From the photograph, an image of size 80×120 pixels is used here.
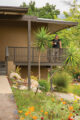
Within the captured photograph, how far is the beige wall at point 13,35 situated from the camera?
13961 millimetres

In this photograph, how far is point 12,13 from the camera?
8.98 m

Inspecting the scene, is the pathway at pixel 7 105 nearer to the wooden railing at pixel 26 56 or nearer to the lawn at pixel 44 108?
the lawn at pixel 44 108

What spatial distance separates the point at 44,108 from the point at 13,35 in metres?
9.23

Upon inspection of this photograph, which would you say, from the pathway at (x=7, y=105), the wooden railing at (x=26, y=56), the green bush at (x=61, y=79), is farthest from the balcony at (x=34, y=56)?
the pathway at (x=7, y=105)

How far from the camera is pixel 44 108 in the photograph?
5477mm

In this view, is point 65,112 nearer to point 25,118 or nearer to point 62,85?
point 25,118

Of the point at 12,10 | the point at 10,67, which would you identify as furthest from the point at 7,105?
the point at 10,67

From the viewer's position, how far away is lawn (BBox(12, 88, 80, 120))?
15.8 ft

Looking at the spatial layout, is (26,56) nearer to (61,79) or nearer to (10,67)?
(10,67)

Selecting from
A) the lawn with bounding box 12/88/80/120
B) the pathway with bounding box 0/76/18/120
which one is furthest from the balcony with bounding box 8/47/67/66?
the lawn with bounding box 12/88/80/120

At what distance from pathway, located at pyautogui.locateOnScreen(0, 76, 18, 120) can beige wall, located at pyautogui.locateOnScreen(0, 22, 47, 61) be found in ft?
19.3

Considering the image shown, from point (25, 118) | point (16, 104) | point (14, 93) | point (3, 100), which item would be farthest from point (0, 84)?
point (25, 118)

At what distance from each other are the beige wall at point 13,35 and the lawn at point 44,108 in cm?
698

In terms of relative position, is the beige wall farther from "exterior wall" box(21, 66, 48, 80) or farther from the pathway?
the pathway
